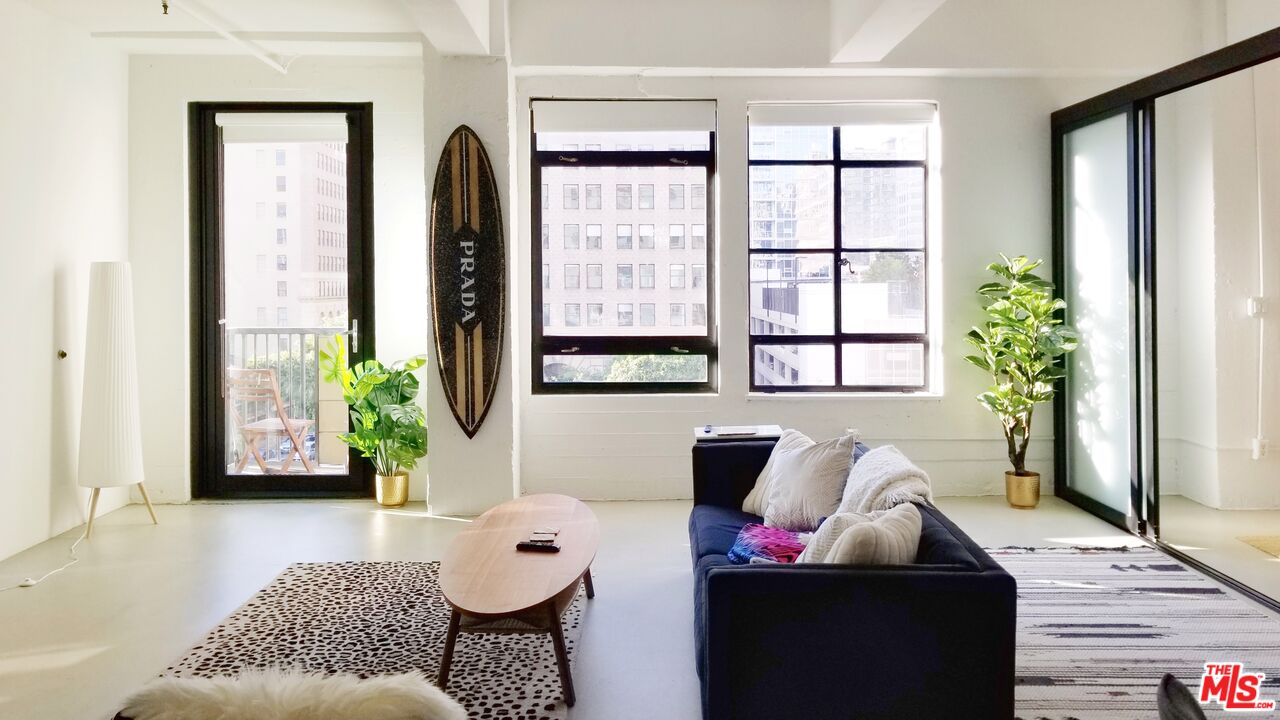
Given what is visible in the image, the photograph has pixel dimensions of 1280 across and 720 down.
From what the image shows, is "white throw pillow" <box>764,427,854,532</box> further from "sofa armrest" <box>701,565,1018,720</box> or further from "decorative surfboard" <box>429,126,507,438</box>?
"decorative surfboard" <box>429,126,507,438</box>

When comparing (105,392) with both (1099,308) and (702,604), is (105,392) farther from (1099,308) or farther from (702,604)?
(1099,308)

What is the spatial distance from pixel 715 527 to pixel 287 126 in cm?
425

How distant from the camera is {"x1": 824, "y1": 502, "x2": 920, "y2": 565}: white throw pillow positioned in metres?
2.39

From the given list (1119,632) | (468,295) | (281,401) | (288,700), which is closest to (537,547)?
(288,700)

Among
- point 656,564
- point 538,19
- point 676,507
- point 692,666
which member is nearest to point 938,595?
point 692,666

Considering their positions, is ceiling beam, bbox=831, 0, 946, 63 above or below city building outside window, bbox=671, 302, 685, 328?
above

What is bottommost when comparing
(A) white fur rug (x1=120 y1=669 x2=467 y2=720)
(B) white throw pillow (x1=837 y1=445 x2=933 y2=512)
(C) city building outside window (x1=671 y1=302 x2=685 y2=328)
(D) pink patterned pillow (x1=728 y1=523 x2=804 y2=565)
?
(D) pink patterned pillow (x1=728 y1=523 x2=804 y2=565)

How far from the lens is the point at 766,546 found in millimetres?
3170

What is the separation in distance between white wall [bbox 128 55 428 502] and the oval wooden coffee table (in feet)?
9.11

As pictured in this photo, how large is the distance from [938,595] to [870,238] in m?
4.10

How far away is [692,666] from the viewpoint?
10.5 ft

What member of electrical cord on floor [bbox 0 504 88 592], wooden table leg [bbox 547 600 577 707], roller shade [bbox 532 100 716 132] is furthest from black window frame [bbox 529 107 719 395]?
wooden table leg [bbox 547 600 577 707]

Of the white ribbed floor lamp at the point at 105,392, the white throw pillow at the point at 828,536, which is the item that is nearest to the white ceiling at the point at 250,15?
the white ribbed floor lamp at the point at 105,392

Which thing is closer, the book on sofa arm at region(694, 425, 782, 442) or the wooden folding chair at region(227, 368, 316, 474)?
the book on sofa arm at region(694, 425, 782, 442)
